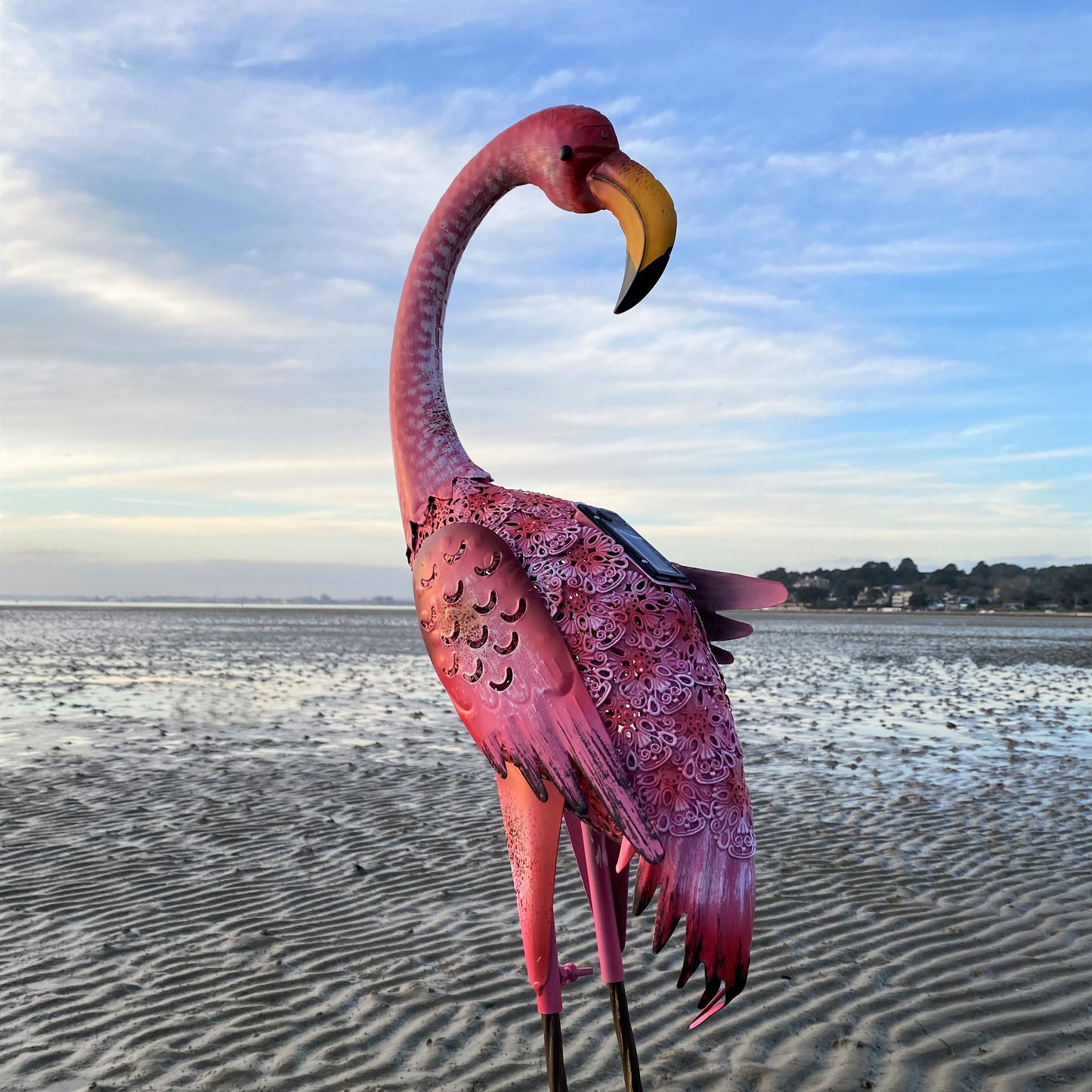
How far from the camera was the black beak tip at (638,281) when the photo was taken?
9.80ft

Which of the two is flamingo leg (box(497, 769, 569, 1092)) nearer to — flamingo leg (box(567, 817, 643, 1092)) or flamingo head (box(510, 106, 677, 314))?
flamingo leg (box(567, 817, 643, 1092))

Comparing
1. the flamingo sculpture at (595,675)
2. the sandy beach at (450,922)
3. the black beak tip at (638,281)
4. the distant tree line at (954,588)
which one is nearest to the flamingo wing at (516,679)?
the flamingo sculpture at (595,675)

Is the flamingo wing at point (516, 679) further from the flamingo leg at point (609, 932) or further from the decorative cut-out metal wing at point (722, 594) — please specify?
Answer: the decorative cut-out metal wing at point (722, 594)

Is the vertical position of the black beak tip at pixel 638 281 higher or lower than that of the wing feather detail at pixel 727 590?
higher

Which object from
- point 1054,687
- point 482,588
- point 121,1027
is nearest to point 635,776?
point 482,588

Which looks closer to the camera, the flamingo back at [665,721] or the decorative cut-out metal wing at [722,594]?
the flamingo back at [665,721]

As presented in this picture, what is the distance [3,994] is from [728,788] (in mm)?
4257

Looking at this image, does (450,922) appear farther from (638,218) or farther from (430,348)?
(638,218)

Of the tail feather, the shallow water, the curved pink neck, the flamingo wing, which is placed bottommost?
the shallow water

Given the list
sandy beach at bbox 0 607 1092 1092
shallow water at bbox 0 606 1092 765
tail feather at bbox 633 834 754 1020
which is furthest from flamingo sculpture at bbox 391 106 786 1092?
shallow water at bbox 0 606 1092 765

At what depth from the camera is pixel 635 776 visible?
2977 millimetres

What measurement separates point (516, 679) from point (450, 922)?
11.6 feet

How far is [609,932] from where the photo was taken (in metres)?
3.45

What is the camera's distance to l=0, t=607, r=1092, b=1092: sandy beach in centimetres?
433
